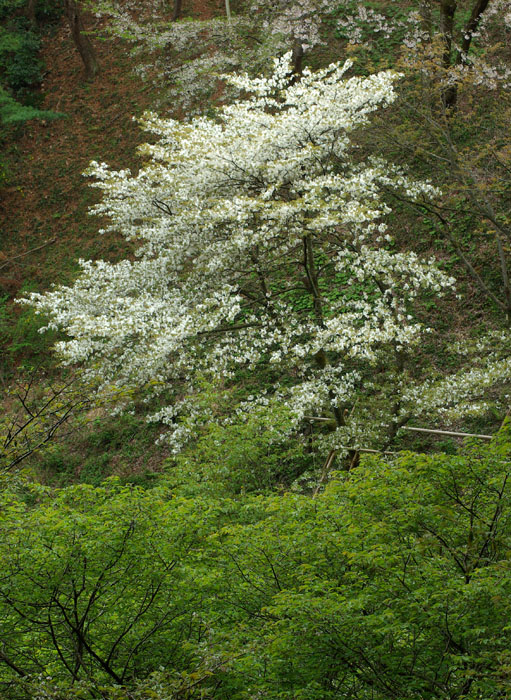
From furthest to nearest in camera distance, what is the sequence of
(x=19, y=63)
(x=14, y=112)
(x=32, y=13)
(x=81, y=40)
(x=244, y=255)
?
(x=32, y=13) → (x=19, y=63) → (x=81, y=40) → (x=14, y=112) → (x=244, y=255)

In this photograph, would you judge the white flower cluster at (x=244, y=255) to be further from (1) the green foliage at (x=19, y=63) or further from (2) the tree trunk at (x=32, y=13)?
(2) the tree trunk at (x=32, y=13)

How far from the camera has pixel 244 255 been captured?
382 inches

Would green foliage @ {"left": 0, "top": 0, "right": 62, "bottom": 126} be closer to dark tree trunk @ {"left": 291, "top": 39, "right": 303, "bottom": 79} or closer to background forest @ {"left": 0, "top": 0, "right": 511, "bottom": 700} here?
background forest @ {"left": 0, "top": 0, "right": 511, "bottom": 700}

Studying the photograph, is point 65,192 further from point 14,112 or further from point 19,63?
point 19,63

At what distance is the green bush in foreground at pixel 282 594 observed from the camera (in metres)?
3.39

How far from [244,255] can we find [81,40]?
18159 millimetres

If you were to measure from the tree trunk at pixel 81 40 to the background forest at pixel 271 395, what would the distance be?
357 millimetres

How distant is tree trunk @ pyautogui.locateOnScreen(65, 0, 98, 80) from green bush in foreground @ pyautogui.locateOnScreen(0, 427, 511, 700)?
21.5 meters

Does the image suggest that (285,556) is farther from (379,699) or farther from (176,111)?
(176,111)

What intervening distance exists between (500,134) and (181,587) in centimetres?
1129

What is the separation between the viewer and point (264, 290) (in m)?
10.1

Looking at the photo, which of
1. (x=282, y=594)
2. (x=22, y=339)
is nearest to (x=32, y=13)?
(x=22, y=339)

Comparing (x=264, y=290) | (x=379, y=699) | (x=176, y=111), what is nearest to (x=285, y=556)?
(x=379, y=699)

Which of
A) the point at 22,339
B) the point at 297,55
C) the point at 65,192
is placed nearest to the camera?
the point at 297,55
